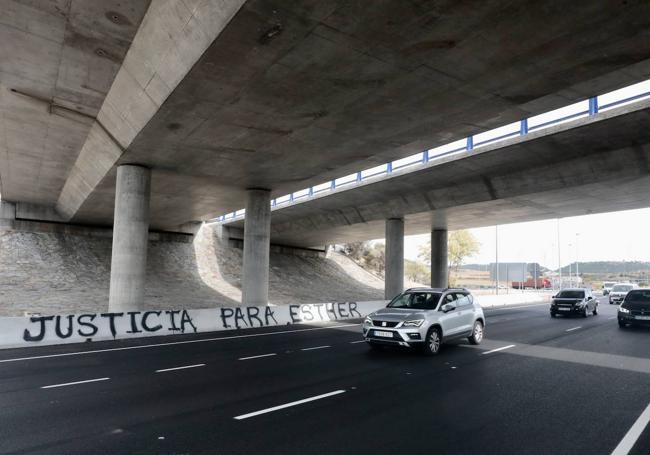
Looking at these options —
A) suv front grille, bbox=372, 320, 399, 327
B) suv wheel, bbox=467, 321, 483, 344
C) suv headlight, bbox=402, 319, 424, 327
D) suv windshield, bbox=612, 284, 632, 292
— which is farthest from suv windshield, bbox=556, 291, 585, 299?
suv front grille, bbox=372, 320, 399, 327

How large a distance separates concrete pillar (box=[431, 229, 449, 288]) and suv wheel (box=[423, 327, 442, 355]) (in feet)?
84.0

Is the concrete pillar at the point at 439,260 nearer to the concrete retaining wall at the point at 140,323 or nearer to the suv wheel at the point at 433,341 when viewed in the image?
the concrete retaining wall at the point at 140,323

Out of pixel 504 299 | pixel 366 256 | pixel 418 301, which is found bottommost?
pixel 504 299

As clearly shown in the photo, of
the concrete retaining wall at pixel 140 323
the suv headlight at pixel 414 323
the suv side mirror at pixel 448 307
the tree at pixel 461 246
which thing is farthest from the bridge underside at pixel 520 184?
the tree at pixel 461 246

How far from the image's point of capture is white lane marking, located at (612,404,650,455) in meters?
5.35

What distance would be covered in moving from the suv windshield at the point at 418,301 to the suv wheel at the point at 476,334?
7.41 feet

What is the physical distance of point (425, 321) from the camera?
1127 centimetres

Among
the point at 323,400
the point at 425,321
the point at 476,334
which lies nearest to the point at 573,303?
the point at 476,334

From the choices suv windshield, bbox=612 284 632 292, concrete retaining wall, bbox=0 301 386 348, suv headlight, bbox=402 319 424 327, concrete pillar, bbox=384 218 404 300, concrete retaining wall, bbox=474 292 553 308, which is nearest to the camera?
suv headlight, bbox=402 319 424 327

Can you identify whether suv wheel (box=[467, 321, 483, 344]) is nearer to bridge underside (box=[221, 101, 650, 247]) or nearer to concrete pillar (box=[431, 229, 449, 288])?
bridge underside (box=[221, 101, 650, 247])

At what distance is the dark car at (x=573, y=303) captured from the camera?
78.1ft

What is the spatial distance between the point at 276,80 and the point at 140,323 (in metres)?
10.8

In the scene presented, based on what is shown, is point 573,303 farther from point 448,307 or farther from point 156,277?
point 156,277

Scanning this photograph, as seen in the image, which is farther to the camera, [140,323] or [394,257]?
[394,257]
